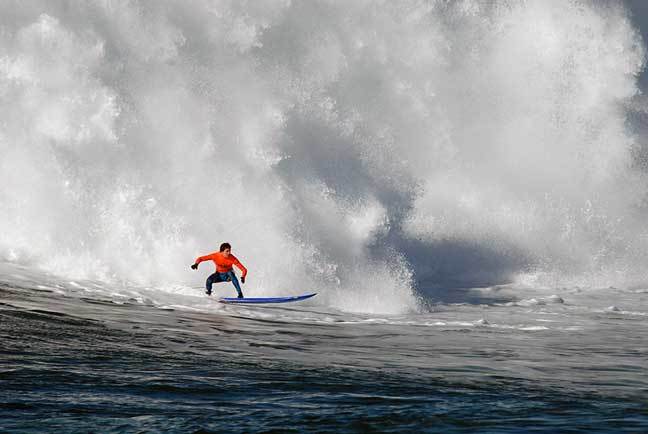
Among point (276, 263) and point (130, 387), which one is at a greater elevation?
point (276, 263)

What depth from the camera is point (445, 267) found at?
72.5 ft

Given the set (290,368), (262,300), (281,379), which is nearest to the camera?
(281,379)

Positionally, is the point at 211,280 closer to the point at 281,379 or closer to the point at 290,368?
the point at 290,368

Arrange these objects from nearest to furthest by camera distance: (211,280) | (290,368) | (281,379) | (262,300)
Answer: (281,379)
(290,368)
(262,300)
(211,280)

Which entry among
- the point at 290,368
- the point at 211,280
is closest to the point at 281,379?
the point at 290,368

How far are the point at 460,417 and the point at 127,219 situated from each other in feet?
37.8

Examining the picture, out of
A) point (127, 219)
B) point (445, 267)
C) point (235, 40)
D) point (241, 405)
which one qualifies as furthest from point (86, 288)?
point (445, 267)

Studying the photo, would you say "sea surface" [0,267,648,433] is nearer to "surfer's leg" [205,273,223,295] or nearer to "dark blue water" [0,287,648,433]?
"dark blue water" [0,287,648,433]

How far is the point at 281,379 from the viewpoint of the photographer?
678 cm

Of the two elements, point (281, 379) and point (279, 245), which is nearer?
point (281, 379)

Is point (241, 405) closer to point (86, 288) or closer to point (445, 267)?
point (86, 288)

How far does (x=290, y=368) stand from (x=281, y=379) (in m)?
0.65

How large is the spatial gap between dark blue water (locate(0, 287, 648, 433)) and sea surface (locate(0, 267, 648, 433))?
0.06ft

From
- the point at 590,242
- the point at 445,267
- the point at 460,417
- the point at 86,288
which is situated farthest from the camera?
the point at 590,242
